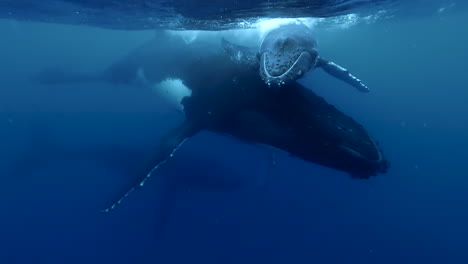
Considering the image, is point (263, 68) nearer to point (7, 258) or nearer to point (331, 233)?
point (331, 233)

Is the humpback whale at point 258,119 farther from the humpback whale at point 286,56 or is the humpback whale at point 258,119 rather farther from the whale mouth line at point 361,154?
the humpback whale at point 286,56

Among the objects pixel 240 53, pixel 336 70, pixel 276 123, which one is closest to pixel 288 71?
pixel 276 123

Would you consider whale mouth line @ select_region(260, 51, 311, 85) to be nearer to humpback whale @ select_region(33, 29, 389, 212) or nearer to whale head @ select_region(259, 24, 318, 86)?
whale head @ select_region(259, 24, 318, 86)

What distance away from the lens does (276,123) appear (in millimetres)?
9414

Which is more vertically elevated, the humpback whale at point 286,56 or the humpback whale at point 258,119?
the humpback whale at point 286,56

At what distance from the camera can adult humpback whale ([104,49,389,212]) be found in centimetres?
859

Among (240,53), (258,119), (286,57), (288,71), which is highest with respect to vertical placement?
(286,57)

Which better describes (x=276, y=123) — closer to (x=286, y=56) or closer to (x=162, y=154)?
(x=286, y=56)

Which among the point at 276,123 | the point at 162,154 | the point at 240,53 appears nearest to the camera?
the point at 276,123

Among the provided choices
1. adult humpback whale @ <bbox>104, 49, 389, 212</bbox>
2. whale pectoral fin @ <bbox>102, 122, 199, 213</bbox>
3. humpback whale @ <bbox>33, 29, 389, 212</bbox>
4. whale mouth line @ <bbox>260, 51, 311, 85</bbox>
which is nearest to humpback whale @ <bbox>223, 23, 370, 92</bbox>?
whale mouth line @ <bbox>260, 51, 311, 85</bbox>

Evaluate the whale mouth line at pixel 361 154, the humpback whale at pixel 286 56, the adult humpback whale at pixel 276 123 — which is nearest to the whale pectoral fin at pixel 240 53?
the adult humpback whale at pixel 276 123

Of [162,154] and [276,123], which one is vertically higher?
[276,123]

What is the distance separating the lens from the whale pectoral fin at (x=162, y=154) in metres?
10.5

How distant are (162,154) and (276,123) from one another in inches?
149
